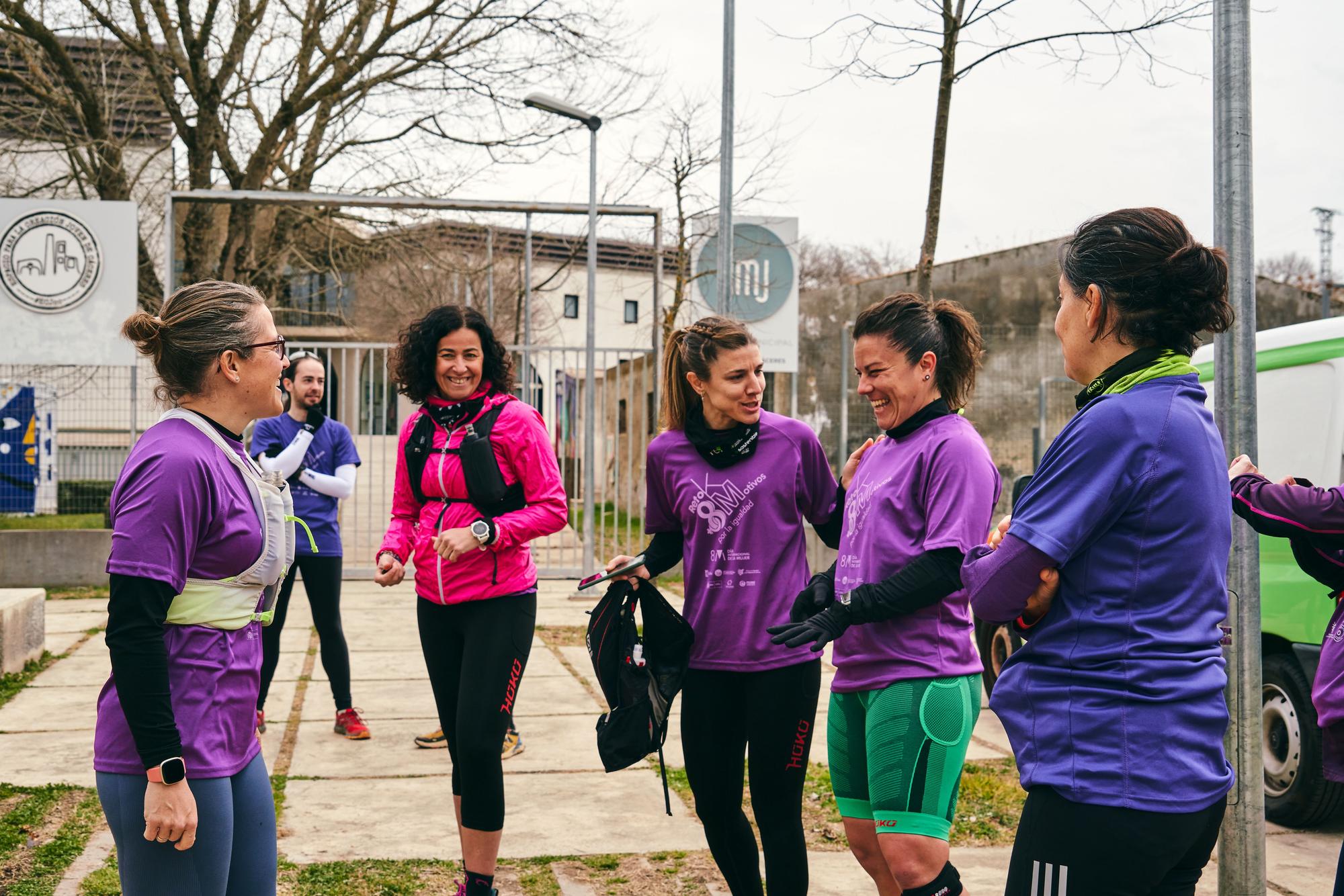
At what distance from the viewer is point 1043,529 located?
2.07 metres

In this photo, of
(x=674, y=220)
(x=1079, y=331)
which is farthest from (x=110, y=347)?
(x=1079, y=331)

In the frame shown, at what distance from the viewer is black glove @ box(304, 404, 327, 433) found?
6.41 m

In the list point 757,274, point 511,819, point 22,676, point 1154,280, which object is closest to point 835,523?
point 1154,280

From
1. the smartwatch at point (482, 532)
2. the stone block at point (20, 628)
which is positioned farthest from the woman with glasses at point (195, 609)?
the stone block at point (20, 628)

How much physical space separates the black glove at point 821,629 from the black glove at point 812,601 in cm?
10

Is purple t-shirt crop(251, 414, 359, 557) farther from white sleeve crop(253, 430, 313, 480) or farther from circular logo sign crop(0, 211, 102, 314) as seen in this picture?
circular logo sign crop(0, 211, 102, 314)

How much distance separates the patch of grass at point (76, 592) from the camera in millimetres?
11992

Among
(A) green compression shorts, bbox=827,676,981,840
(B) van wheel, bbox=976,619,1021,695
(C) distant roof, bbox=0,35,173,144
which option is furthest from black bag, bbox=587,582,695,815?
(C) distant roof, bbox=0,35,173,144

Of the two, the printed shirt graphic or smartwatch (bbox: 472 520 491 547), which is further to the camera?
smartwatch (bbox: 472 520 491 547)

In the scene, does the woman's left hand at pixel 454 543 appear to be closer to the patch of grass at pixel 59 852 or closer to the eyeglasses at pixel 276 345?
the eyeglasses at pixel 276 345

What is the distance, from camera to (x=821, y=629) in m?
2.94

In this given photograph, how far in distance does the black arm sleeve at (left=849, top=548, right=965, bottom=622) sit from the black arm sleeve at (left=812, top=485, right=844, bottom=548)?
0.71 m

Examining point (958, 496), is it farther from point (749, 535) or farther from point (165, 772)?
point (165, 772)

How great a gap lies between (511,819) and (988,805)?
2.05 m
